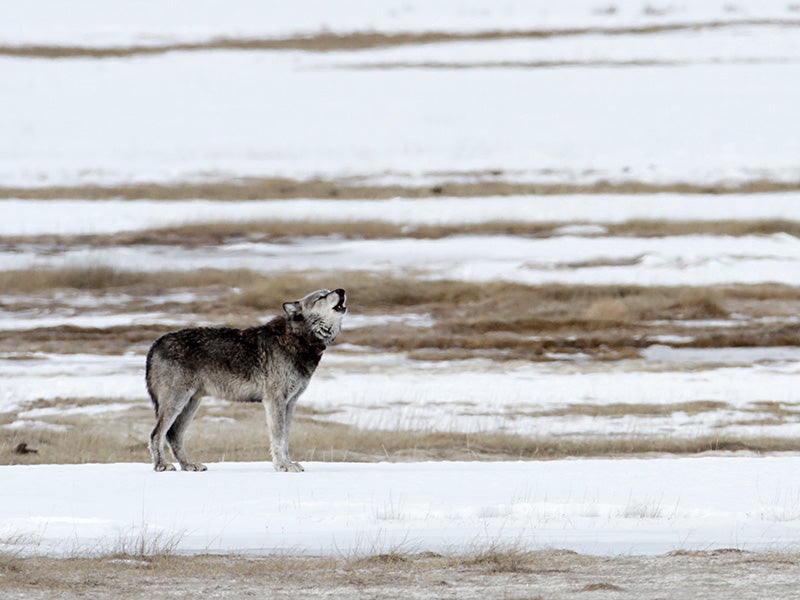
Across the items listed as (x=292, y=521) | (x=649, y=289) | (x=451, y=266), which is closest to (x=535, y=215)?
(x=451, y=266)

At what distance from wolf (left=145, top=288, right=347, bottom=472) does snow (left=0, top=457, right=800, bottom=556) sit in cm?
40

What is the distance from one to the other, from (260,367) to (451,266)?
16.8m

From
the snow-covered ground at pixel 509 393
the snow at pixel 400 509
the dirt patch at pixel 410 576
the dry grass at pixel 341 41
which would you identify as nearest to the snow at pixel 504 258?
the snow-covered ground at pixel 509 393

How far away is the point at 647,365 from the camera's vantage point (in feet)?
67.7

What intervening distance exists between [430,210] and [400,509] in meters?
23.8

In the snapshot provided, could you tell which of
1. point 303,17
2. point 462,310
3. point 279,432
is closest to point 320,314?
point 279,432

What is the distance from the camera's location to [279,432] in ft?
38.3

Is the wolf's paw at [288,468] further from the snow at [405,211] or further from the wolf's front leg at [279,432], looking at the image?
the snow at [405,211]

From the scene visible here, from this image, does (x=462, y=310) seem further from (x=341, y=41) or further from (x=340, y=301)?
(x=341, y=41)

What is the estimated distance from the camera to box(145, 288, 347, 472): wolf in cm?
1146

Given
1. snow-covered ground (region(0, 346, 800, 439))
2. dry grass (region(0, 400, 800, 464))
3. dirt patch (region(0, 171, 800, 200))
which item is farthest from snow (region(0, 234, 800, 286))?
dry grass (region(0, 400, 800, 464))

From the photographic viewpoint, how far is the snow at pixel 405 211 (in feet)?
107

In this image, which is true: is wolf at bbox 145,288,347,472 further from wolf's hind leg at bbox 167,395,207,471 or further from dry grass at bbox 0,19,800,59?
dry grass at bbox 0,19,800,59

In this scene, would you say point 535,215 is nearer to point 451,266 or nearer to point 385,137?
point 451,266
